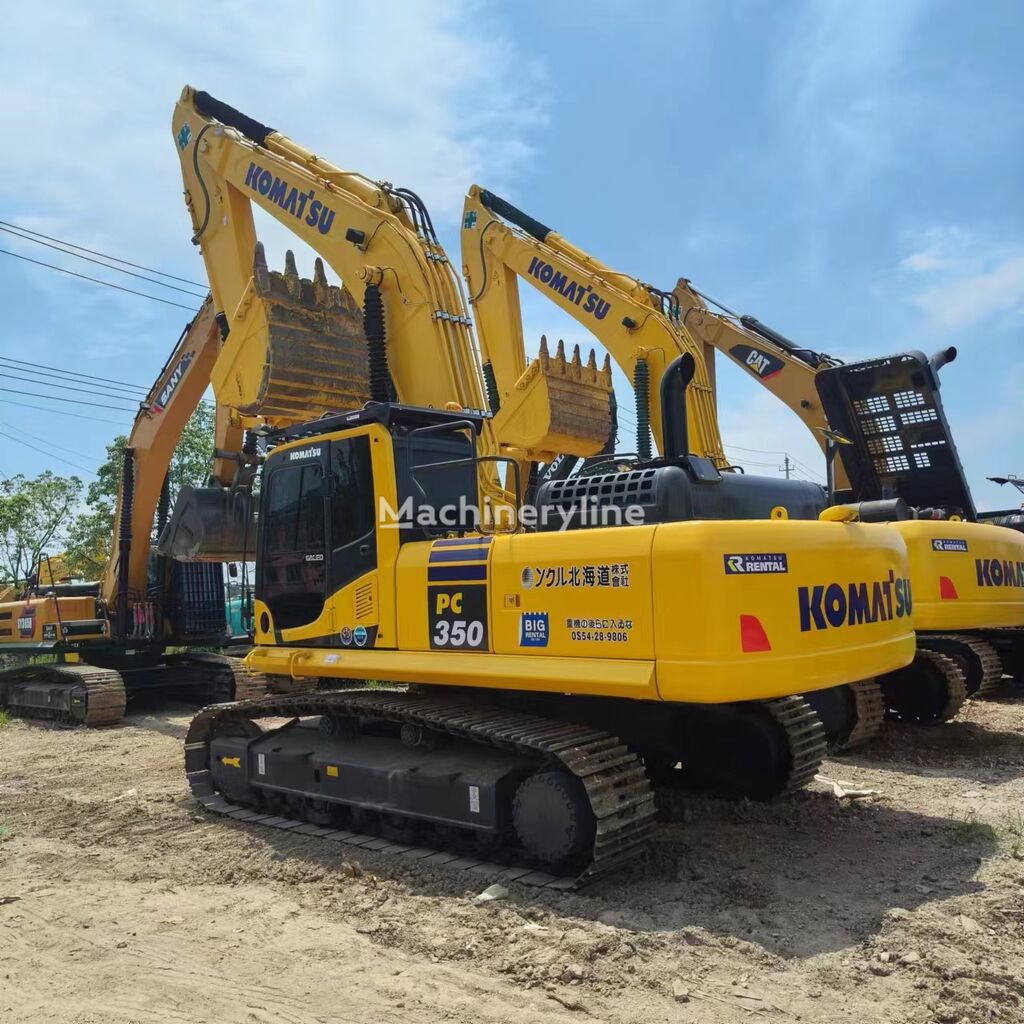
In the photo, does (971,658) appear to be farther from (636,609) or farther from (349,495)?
(349,495)

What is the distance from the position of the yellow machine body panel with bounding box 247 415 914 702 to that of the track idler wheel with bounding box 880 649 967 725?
10.8 feet

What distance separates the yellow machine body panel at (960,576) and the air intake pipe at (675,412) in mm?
3646

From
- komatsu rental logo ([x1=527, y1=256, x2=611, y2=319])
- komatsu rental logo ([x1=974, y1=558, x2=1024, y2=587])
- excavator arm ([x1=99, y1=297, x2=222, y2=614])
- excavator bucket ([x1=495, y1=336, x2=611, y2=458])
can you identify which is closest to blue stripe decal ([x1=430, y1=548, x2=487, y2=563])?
komatsu rental logo ([x1=974, y1=558, x2=1024, y2=587])

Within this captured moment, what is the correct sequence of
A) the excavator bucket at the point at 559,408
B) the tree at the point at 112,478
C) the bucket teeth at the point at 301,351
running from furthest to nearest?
the tree at the point at 112,478 → the excavator bucket at the point at 559,408 → the bucket teeth at the point at 301,351

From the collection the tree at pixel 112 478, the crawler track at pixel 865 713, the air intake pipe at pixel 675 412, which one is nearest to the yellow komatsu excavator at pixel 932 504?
the crawler track at pixel 865 713

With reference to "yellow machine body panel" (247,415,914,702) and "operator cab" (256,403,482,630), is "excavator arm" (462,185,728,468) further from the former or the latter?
"yellow machine body panel" (247,415,914,702)

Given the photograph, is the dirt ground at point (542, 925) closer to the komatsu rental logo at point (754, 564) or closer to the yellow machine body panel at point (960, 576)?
the komatsu rental logo at point (754, 564)

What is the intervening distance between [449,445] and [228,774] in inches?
110

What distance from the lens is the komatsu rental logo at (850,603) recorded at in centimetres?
466

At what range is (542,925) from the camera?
4273mm

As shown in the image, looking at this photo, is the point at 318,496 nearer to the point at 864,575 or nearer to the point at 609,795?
the point at 609,795

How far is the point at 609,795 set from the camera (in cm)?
463

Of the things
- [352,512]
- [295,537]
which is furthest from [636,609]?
[295,537]

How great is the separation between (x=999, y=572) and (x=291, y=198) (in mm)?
7462
